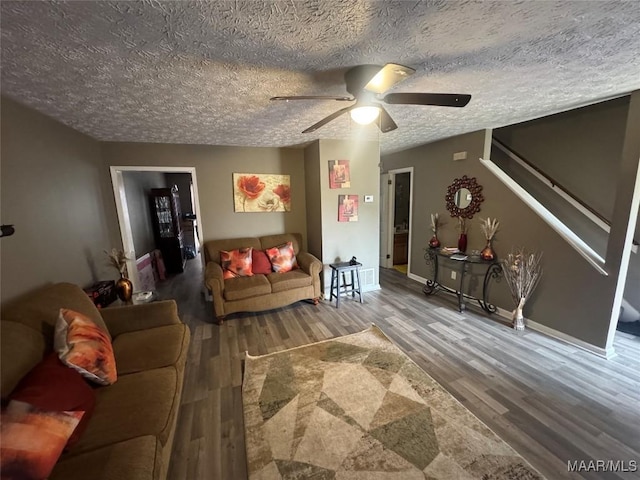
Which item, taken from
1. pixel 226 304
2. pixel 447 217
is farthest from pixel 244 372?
pixel 447 217

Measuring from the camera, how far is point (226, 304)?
3119 mm

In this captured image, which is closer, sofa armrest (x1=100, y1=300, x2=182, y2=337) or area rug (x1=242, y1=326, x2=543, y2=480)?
area rug (x1=242, y1=326, x2=543, y2=480)

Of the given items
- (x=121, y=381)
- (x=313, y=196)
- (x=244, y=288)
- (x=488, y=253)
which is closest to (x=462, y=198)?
(x=488, y=253)

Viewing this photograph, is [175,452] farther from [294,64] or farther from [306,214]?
[306,214]

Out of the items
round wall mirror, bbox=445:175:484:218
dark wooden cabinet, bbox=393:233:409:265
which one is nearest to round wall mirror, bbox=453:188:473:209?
round wall mirror, bbox=445:175:484:218

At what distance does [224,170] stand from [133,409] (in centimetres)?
313

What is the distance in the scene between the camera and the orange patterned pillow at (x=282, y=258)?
12.0 feet

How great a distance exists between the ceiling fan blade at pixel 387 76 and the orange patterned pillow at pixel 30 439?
2.21 metres

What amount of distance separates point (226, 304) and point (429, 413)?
237 cm

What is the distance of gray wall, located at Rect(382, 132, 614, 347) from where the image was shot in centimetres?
245

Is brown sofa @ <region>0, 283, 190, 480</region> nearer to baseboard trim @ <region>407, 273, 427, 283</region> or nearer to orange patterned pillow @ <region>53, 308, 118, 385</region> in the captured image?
orange patterned pillow @ <region>53, 308, 118, 385</region>

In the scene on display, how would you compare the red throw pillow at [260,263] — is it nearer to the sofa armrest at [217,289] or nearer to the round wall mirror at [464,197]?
the sofa armrest at [217,289]

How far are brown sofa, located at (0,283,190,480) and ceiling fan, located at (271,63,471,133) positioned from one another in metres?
1.83

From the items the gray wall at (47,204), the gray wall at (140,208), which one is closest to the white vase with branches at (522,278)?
the gray wall at (47,204)
